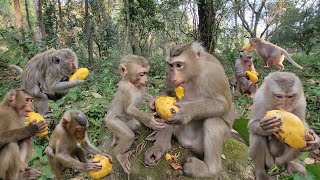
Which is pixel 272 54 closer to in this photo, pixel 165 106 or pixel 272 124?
pixel 165 106

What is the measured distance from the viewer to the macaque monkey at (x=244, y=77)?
31.8 ft

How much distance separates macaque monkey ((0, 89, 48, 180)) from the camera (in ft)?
14.3

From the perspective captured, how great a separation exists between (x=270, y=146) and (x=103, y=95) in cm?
606

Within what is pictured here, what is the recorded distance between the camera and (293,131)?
3227mm

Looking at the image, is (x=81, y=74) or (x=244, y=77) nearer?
(x=81, y=74)

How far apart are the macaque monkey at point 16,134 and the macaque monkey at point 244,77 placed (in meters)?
6.73

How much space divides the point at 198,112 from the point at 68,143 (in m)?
1.91

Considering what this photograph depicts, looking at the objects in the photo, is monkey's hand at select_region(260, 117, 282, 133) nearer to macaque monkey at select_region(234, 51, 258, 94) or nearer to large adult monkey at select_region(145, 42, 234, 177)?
large adult monkey at select_region(145, 42, 234, 177)

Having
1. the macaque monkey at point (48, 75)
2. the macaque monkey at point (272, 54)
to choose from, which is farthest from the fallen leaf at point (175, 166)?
the macaque monkey at point (272, 54)

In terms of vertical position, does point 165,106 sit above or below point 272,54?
above

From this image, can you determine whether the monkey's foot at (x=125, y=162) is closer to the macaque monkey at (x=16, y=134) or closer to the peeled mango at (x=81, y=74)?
the macaque monkey at (x=16, y=134)

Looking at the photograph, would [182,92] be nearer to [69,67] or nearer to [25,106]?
[25,106]

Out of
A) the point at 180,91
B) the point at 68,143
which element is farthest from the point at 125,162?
the point at 180,91

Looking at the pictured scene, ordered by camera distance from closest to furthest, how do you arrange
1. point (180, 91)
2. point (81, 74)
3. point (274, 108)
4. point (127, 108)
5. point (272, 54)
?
point (274, 108), point (180, 91), point (127, 108), point (81, 74), point (272, 54)
